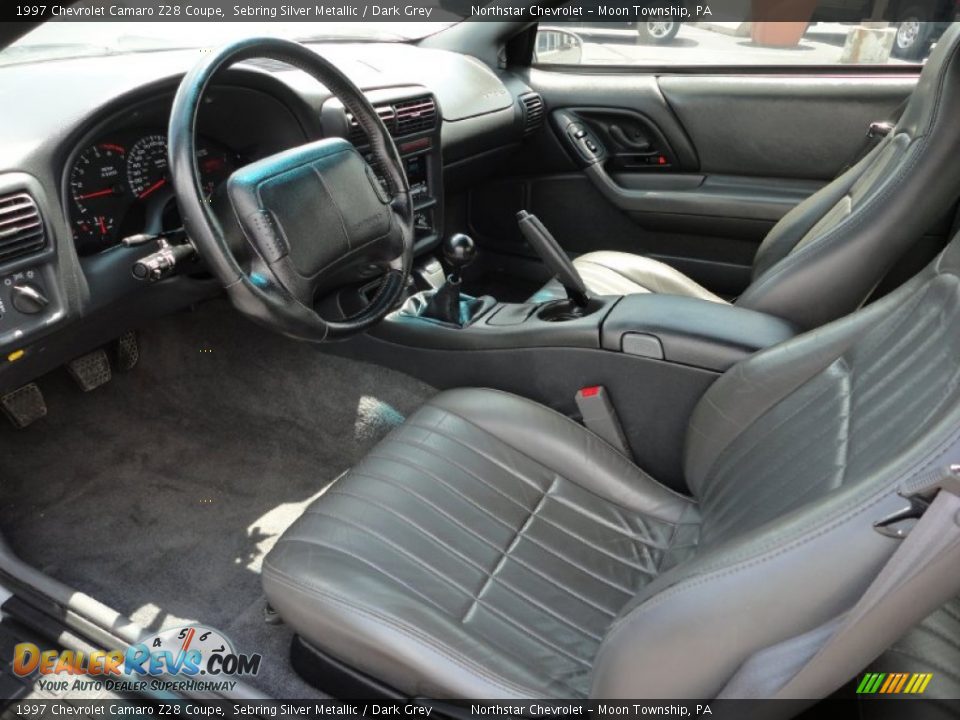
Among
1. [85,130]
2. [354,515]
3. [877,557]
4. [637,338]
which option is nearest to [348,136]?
[85,130]

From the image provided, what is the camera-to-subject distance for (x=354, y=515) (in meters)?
1.17

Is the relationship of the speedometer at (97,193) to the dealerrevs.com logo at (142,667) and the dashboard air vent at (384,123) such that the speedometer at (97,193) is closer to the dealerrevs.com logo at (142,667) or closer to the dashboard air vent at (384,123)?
the dashboard air vent at (384,123)

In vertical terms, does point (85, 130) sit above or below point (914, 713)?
above

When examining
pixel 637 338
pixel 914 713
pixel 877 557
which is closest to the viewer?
pixel 877 557

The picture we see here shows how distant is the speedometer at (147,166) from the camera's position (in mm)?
1488

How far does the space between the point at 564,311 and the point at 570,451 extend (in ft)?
1.24

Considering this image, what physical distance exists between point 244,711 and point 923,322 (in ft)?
3.53

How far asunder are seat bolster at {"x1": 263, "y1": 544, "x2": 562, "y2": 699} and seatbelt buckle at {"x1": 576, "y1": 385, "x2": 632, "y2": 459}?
56cm

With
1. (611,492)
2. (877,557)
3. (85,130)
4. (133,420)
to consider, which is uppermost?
(85,130)

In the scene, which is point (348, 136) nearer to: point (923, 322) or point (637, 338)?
point (637, 338)

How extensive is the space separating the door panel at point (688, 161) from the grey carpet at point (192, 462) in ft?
3.71

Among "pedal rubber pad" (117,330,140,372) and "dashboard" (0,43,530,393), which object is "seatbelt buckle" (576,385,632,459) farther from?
"pedal rubber pad" (117,330,140,372)

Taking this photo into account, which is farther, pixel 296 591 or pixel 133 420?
pixel 133 420

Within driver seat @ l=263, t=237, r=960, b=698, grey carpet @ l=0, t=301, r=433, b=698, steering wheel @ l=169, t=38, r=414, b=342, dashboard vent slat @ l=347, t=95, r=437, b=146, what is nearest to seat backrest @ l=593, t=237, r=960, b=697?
driver seat @ l=263, t=237, r=960, b=698
